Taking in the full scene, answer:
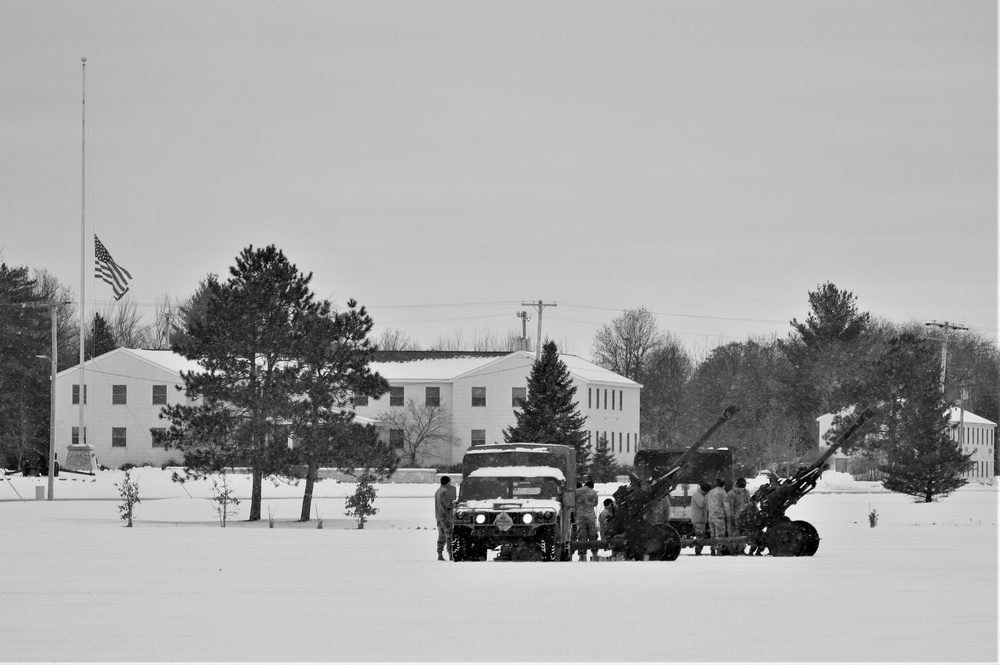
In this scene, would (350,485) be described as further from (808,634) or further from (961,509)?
(808,634)

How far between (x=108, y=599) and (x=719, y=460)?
52.4 feet

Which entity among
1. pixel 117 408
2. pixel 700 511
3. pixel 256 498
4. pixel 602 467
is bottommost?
pixel 602 467

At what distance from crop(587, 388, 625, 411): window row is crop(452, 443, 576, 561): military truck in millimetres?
65240

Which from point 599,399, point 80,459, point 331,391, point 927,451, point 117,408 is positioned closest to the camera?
point 331,391

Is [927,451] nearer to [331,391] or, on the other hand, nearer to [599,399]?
[331,391]

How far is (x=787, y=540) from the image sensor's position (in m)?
26.1

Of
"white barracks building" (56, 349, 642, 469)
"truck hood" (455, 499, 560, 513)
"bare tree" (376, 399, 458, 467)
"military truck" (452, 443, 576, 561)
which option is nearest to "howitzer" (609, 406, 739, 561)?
"military truck" (452, 443, 576, 561)

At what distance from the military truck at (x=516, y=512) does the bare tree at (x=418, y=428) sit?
61307 mm

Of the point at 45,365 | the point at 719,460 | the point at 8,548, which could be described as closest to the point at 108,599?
the point at 8,548

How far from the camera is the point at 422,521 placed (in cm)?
4703

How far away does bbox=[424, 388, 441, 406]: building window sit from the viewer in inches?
3600

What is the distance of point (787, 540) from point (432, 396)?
6625 cm

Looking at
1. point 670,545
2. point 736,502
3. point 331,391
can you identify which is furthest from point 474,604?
point 331,391

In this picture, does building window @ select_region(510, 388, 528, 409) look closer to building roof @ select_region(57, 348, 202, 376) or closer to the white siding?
building roof @ select_region(57, 348, 202, 376)
